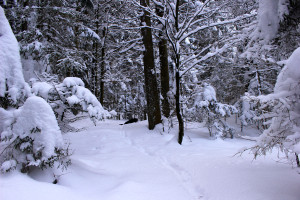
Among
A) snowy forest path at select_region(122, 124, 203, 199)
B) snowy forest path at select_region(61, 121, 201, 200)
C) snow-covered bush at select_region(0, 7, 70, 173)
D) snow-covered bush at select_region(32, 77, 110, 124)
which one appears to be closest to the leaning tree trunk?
snowy forest path at select_region(122, 124, 203, 199)

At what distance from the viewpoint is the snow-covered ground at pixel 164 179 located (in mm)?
3025

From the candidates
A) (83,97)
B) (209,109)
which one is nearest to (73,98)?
(83,97)

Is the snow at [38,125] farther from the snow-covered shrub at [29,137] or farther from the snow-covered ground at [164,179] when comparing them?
the snow-covered ground at [164,179]

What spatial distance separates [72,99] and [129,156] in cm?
231

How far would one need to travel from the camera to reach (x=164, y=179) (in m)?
4.19

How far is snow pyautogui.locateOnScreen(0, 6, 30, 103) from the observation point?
13.0ft

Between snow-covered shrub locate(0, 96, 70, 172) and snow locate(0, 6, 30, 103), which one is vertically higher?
snow locate(0, 6, 30, 103)

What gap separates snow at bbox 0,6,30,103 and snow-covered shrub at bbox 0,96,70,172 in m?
0.49

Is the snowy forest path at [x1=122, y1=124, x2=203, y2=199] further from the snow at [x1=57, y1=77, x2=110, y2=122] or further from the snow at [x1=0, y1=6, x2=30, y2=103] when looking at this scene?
the snow at [x1=0, y1=6, x2=30, y2=103]

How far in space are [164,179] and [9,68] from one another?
3957mm

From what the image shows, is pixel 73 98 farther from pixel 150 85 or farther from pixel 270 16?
pixel 150 85

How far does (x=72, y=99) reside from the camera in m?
4.63

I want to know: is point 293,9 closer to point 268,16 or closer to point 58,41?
point 268,16

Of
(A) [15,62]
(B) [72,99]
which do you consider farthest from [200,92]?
(A) [15,62]
